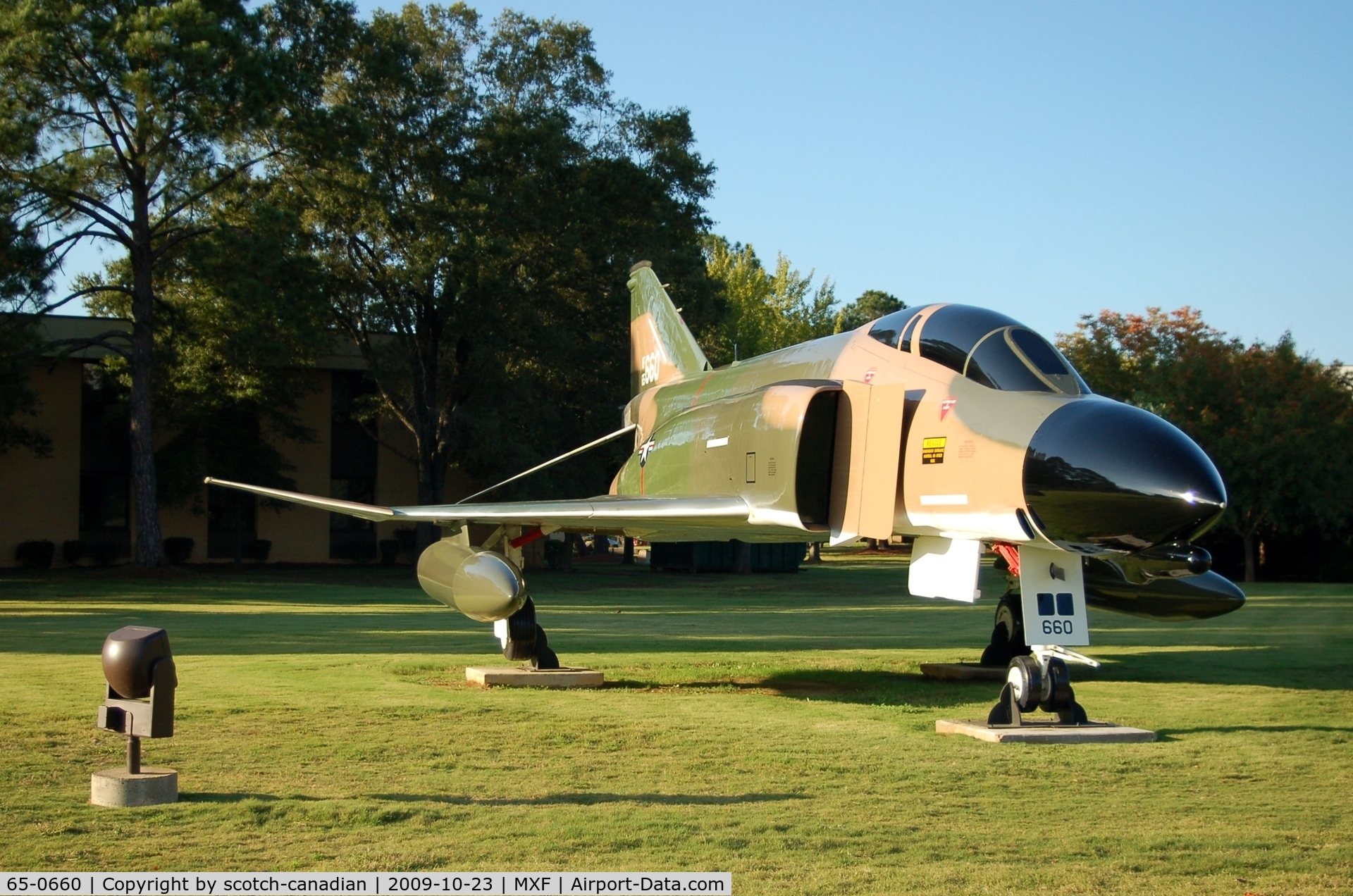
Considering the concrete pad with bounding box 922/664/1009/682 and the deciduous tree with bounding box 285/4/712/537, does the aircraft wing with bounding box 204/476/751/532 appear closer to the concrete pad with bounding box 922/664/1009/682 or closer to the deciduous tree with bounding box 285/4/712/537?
the concrete pad with bounding box 922/664/1009/682

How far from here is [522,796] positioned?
22.0 ft

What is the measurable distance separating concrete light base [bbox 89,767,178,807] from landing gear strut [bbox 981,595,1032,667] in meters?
9.29

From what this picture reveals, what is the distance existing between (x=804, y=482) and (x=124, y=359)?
29.9 metres

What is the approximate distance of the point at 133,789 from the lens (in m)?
6.26

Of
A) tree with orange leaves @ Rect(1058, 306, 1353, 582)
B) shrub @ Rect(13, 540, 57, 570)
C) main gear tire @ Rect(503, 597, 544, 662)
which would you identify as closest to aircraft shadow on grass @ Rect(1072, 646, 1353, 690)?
main gear tire @ Rect(503, 597, 544, 662)

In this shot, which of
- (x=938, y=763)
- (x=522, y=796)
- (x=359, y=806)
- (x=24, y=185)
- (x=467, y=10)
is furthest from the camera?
(x=467, y=10)

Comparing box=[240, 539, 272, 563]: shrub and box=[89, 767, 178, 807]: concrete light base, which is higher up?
box=[240, 539, 272, 563]: shrub

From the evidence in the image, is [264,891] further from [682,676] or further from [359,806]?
[682,676]

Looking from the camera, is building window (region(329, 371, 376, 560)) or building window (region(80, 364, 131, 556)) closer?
building window (region(80, 364, 131, 556))

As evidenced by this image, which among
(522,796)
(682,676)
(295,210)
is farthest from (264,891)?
(295,210)

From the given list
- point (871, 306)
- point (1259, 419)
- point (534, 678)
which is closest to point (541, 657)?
point (534, 678)

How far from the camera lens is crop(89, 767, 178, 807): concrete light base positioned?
6242 millimetres

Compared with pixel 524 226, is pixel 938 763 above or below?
below

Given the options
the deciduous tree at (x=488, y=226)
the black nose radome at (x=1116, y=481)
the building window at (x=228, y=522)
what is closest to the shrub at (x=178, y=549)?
the building window at (x=228, y=522)
